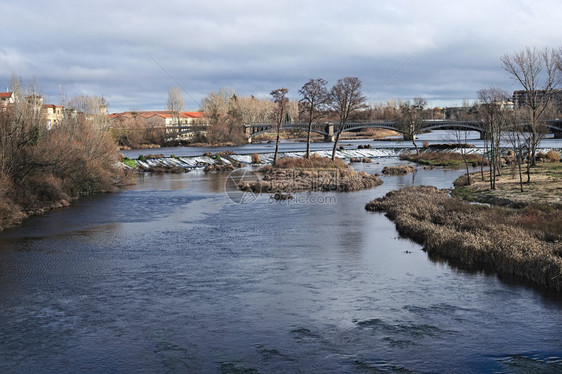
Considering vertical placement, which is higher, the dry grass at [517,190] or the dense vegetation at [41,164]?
the dense vegetation at [41,164]

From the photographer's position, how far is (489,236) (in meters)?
22.2

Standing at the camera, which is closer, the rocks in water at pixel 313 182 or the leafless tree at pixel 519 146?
the leafless tree at pixel 519 146

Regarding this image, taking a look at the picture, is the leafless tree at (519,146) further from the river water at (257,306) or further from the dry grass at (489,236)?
the river water at (257,306)

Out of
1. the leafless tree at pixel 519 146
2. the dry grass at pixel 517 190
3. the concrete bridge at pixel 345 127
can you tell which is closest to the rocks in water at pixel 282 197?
the dry grass at pixel 517 190

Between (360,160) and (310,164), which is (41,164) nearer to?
(310,164)

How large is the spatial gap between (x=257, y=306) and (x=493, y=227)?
11.9 m

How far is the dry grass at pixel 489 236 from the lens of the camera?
18.6 metres

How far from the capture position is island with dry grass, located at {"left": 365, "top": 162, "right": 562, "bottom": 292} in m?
19.0

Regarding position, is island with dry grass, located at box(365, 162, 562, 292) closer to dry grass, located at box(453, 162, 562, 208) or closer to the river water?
dry grass, located at box(453, 162, 562, 208)

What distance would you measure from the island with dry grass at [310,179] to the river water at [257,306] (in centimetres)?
1768

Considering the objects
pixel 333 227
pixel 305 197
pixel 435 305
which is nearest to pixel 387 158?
pixel 305 197

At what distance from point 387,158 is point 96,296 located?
241ft

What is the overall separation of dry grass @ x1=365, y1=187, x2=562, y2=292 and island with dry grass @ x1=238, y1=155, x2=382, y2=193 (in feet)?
50.6

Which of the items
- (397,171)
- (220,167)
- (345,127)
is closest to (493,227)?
(397,171)
